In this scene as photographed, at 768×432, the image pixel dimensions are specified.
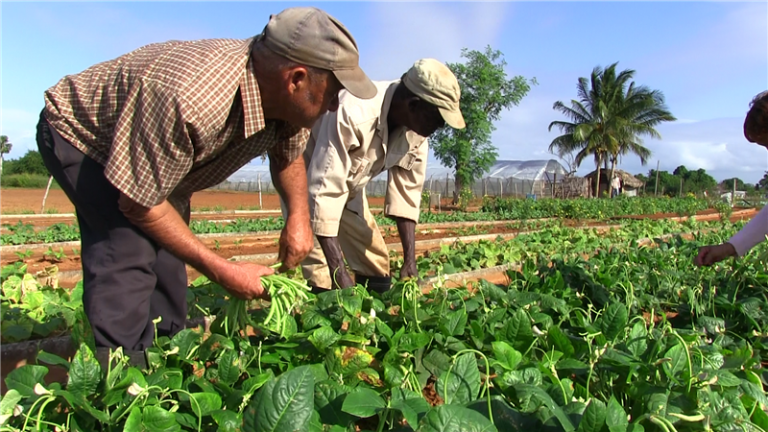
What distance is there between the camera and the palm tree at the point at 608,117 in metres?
32.2

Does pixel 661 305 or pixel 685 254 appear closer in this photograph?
pixel 661 305

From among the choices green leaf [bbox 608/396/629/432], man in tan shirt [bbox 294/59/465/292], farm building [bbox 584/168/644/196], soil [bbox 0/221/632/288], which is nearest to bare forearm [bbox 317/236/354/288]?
man in tan shirt [bbox 294/59/465/292]

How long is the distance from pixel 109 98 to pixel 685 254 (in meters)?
4.24

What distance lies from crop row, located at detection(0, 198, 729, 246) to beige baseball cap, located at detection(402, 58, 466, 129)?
6.39m

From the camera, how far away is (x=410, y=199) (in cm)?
351

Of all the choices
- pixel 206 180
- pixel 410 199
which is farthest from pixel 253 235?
pixel 206 180

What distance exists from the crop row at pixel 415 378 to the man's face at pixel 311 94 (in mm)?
715

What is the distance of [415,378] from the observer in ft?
5.53

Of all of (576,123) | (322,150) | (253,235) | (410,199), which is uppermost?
(576,123)

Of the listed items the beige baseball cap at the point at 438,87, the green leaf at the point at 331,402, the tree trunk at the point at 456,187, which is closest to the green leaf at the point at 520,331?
the green leaf at the point at 331,402

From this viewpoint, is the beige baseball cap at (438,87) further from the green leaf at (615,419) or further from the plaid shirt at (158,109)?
the green leaf at (615,419)

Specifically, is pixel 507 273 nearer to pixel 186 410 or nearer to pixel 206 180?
pixel 206 180

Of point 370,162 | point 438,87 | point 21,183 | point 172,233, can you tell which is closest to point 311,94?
point 172,233

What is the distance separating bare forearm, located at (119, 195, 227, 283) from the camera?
1616 millimetres
